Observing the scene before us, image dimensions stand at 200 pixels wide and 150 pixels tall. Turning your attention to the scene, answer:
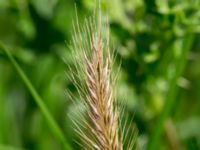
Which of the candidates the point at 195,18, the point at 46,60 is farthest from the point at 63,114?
the point at 195,18

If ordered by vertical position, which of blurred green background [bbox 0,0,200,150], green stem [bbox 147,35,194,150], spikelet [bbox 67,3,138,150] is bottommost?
spikelet [bbox 67,3,138,150]

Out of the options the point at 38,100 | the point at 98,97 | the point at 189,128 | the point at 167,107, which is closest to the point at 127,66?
the point at 189,128

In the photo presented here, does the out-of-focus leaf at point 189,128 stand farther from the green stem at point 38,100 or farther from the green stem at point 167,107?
the green stem at point 38,100

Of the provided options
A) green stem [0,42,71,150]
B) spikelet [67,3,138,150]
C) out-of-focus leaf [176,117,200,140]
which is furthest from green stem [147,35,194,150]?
out-of-focus leaf [176,117,200,140]

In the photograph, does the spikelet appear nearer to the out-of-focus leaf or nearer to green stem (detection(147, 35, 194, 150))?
green stem (detection(147, 35, 194, 150))

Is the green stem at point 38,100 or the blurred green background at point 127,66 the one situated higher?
the blurred green background at point 127,66

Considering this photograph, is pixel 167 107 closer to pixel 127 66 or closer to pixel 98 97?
pixel 127 66

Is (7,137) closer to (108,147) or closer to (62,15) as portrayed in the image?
(62,15)

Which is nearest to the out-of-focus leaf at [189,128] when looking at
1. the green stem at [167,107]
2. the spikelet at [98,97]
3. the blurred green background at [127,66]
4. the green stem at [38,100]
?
the blurred green background at [127,66]
